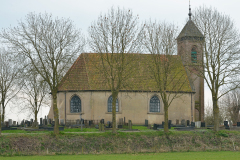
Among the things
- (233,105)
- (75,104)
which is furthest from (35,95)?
(233,105)

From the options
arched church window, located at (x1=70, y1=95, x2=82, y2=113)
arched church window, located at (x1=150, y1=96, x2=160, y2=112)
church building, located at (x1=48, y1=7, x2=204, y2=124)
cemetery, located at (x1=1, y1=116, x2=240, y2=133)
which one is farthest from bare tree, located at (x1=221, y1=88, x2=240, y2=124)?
arched church window, located at (x1=70, y1=95, x2=82, y2=113)

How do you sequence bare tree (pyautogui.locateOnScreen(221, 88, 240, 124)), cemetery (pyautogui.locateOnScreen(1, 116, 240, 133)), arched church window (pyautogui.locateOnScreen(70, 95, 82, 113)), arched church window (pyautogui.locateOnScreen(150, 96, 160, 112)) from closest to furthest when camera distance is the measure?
cemetery (pyautogui.locateOnScreen(1, 116, 240, 133)) → arched church window (pyautogui.locateOnScreen(70, 95, 82, 113)) → arched church window (pyautogui.locateOnScreen(150, 96, 160, 112)) → bare tree (pyautogui.locateOnScreen(221, 88, 240, 124))

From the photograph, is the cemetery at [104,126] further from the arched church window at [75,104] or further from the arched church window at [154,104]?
the arched church window at [154,104]

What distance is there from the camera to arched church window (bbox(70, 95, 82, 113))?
4209 centimetres

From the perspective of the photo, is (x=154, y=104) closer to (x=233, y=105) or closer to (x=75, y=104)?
(x=75, y=104)

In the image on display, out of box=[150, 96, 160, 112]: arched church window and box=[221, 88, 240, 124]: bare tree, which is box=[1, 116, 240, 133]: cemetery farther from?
box=[221, 88, 240, 124]: bare tree

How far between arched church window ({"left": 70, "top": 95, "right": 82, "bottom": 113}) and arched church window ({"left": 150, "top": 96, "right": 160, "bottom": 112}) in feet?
30.2

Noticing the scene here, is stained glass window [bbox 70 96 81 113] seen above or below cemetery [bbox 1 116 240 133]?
above

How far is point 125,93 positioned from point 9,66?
1447cm

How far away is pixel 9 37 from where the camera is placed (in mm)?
30922

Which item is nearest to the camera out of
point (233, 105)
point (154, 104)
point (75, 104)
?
point (75, 104)

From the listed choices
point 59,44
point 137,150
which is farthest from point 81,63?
point 137,150

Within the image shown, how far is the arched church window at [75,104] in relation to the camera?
42.1m

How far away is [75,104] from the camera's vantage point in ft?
139
